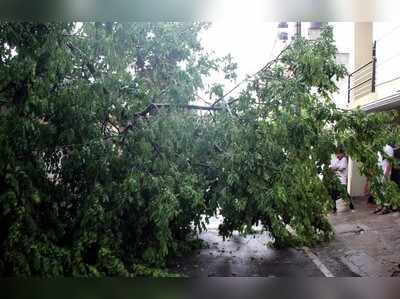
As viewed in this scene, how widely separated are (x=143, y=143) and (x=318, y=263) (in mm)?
1851

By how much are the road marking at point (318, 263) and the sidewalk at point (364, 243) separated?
33mm

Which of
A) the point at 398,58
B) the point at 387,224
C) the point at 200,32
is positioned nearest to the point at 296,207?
the point at 387,224

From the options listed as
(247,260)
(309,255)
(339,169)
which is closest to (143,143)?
(247,260)

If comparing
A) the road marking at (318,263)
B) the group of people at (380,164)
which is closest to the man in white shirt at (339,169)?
the group of people at (380,164)

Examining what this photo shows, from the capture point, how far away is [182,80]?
3377 millimetres

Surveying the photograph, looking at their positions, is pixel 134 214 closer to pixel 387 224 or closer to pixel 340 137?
pixel 340 137

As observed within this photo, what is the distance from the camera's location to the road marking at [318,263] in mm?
3679

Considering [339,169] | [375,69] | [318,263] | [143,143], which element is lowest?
[318,263]

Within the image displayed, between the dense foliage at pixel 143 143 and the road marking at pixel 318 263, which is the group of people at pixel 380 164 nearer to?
the dense foliage at pixel 143 143

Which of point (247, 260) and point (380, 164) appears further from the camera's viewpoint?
point (247, 260)

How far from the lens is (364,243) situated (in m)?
3.93

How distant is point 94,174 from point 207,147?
3.05 ft

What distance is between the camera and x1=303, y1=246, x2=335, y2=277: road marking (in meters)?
3.68

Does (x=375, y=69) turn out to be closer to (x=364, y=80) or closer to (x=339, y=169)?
(x=364, y=80)
